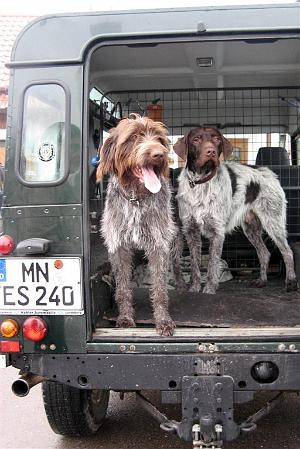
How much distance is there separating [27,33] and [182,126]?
333 centimetres

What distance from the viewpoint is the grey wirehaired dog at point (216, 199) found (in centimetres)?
486

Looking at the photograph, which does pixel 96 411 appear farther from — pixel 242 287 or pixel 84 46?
pixel 84 46

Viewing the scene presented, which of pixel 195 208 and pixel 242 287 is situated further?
pixel 242 287

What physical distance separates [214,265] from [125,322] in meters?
1.43

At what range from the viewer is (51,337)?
10.8 feet

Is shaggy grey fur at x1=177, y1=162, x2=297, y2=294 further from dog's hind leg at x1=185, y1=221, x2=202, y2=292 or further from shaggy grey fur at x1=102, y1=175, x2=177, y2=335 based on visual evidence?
shaggy grey fur at x1=102, y1=175, x2=177, y2=335

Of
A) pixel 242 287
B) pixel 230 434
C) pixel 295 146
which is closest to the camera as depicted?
pixel 230 434

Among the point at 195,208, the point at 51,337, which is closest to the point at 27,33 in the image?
the point at 51,337

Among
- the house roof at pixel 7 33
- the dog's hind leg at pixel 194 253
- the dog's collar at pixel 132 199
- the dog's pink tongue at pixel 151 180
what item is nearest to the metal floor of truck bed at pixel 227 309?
the dog's hind leg at pixel 194 253

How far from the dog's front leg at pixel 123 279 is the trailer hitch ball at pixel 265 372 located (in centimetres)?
97

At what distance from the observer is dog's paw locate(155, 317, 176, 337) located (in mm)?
3420

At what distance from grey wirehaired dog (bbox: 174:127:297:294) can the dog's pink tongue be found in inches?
50.4

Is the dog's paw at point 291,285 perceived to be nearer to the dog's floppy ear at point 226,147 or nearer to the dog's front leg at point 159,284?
the dog's floppy ear at point 226,147

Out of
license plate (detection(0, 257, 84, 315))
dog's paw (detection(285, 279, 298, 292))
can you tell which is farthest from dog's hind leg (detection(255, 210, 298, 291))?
license plate (detection(0, 257, 84, 315))
